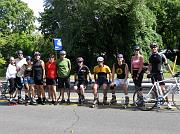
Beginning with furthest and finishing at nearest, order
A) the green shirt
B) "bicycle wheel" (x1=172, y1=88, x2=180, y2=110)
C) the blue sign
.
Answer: the blue sign
the green shirt
"bicycle wheel" (x1=172, y1=88, x2=180, y2=110)

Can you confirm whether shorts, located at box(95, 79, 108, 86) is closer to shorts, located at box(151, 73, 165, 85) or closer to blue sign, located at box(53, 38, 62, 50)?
shorts, located at box(151, 73, 165, 85)

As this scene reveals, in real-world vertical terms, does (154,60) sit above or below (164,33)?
below

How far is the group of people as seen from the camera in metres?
14.1

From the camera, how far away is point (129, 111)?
1293cm

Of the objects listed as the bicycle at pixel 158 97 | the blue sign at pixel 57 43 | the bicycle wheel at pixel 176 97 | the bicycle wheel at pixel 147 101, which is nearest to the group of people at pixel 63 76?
the bicycle wheel at pixel 147 101

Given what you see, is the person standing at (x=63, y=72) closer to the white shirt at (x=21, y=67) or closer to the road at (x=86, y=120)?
the road at (x=86, y=120)

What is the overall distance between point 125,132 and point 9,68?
710 centimetres

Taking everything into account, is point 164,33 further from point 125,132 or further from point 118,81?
point 125,132

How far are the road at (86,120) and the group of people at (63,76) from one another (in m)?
0.86

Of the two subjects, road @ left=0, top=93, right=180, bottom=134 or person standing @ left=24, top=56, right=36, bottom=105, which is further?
person standing @ left=24, top=56, right=36, bottom=105

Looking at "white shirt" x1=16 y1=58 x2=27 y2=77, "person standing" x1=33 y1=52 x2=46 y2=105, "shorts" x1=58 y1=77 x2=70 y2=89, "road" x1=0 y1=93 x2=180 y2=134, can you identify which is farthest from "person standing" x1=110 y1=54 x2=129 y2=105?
"white shirt" x1=16 y1=58 x2=27 y2=77

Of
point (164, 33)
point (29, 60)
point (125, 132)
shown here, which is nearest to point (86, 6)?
point (29, 60)

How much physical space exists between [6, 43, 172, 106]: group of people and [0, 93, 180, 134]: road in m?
0.86

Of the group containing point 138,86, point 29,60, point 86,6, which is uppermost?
point 86,6
